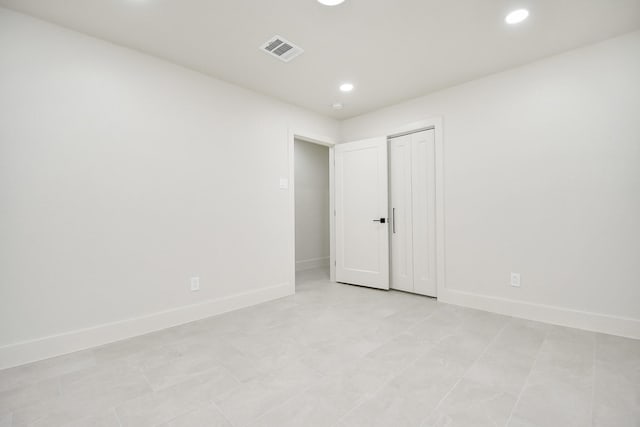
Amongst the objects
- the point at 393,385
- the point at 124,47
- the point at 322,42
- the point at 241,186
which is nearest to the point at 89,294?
the point at 241,186

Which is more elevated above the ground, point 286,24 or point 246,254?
point 286,24

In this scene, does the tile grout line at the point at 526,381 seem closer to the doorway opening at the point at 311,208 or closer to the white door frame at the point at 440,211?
the white door frame at the point at 440,211

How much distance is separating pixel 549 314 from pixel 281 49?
137 inches

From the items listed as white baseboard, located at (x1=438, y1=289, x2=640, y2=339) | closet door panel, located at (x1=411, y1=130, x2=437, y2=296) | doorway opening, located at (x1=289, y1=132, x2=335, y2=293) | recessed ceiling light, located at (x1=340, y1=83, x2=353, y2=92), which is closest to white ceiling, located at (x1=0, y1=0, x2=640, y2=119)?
recessed ceiling light, located at (x1=340, y1=83, x2=353, y2=92)

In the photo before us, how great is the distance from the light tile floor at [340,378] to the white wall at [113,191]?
38 cm

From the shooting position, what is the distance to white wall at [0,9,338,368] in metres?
2.11

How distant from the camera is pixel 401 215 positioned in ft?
12.8

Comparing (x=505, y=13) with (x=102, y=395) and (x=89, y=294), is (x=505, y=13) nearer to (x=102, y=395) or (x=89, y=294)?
(x=102, y=395)

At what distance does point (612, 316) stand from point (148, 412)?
3.49 meters

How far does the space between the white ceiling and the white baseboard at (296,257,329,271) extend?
3.35m

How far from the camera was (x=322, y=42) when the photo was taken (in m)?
2.50

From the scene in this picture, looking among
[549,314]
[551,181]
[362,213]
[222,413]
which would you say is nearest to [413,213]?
[362,213]

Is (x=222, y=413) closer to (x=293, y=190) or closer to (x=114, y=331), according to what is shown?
(x=114, y=331)

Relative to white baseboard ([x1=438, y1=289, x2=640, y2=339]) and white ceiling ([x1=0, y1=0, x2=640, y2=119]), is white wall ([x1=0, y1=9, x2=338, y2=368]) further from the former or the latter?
white baseboard ([x1=438, y1=289, x2=640, y2=339])
